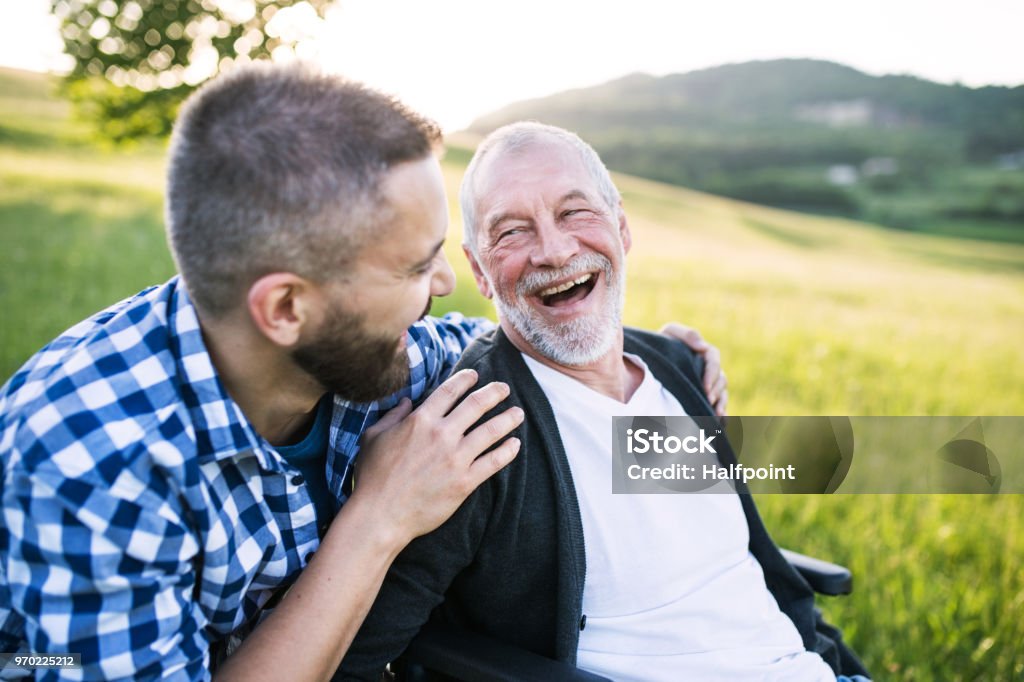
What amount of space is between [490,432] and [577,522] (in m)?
0.42

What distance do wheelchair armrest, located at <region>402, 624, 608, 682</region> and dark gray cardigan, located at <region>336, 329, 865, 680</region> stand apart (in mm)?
74

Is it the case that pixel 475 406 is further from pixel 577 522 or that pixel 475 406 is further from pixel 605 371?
pixel 605 371

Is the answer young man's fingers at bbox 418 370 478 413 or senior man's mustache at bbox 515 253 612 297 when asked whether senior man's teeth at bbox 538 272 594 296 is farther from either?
young man's fingers at bbox 418 370 478 413

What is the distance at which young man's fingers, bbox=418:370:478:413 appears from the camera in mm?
2055

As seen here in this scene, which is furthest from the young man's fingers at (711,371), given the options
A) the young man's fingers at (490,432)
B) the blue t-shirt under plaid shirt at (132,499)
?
the blue t-shirt under plaid shirt at (132,499)

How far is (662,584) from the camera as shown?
7.68 feet

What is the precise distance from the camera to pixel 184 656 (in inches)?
62.5

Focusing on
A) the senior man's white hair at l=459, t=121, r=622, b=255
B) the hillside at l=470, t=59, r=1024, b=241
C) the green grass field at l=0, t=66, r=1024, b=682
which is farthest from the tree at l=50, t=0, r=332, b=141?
the hillside at l=470, t=59, r=1024, b=241

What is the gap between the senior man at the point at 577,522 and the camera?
7.09 ft

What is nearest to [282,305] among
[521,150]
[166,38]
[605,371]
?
[521,150]

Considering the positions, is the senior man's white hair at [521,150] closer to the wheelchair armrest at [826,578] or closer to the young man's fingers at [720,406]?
the young man's fingers at [720,406]

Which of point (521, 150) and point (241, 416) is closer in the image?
point (241, 416)

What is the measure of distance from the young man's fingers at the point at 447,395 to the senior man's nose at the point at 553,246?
568 mm

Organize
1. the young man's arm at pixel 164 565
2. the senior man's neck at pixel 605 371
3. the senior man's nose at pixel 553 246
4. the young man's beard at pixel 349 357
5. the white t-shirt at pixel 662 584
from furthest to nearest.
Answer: the senior man's neck at pixel 605 371
the senior man's nose at pixel 553 246
the white t-shirt at pixel 662 584
the young man's beard at pixel 349 357
the young man's arm at pixel 164 565
